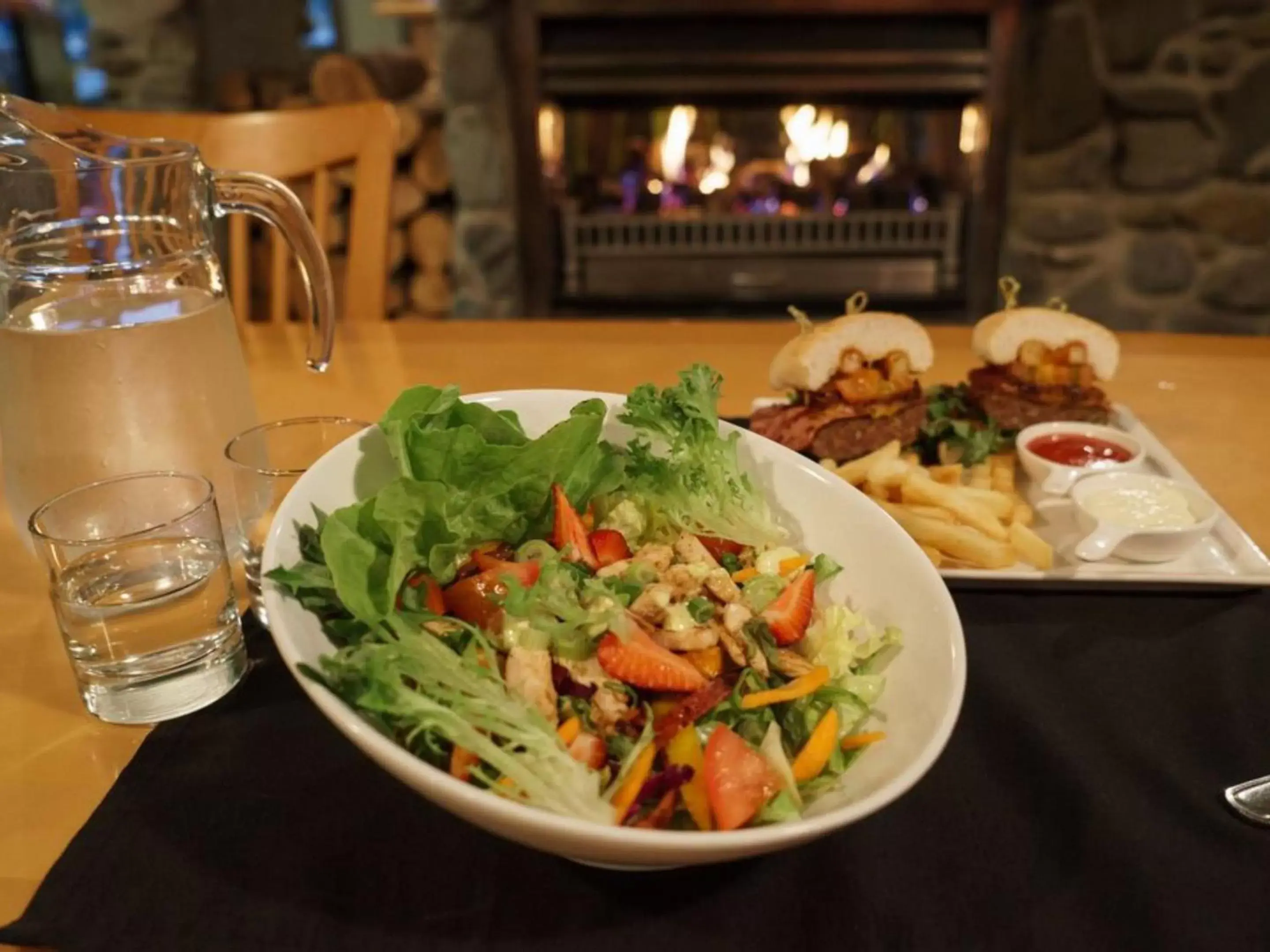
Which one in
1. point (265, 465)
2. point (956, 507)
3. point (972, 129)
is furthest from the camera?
point (972, 129)

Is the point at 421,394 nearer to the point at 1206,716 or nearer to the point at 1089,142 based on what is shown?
the point at 1206,716

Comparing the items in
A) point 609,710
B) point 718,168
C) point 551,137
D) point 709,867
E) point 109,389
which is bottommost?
point 709,867

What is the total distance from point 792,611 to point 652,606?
111mm

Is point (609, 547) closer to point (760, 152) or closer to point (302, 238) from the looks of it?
point (302, 238)

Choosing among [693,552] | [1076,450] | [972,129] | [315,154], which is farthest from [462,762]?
[972,129]

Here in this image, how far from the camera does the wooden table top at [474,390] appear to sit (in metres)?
0.79

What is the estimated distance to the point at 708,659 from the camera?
748 mm

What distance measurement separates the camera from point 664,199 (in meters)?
3.39

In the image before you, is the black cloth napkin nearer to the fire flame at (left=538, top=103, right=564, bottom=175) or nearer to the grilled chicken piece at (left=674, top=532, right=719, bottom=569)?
the grilled chicken piece at (left=674, top=532, right=719, bottom=569)

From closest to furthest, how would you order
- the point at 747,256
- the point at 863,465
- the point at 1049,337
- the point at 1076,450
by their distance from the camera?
1. the point at 863,465
2. the point at 1076,450
3. the point at 1049,337
4. the point at 747,256

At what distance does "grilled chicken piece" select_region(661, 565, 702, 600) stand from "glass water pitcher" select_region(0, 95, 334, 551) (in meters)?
0.45

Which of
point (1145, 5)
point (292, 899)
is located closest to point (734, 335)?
point (292, 899)

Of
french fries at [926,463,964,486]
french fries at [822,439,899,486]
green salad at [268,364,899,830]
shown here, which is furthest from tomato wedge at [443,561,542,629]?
french fries at [926,463,964,486]

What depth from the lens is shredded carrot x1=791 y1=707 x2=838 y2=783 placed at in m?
0.68
